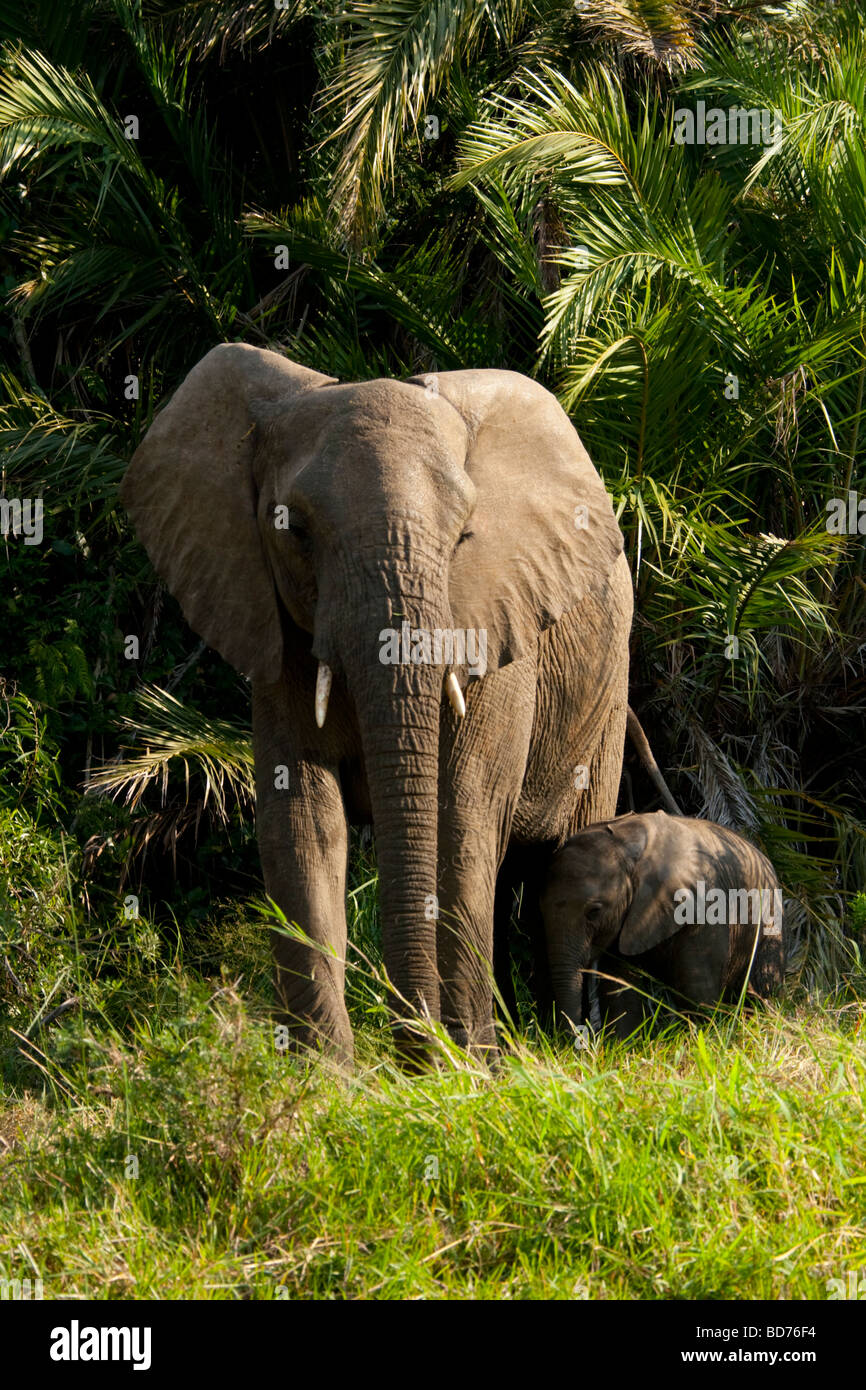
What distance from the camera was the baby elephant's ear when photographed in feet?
22.2

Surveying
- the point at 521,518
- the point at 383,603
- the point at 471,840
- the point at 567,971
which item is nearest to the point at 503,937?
the point at 567,971

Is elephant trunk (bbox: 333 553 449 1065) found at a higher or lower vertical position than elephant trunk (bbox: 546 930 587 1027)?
higher

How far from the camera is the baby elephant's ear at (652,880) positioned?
676cm

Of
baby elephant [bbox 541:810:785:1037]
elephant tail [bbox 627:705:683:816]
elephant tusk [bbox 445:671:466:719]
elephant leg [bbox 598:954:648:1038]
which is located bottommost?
elephant leg [bbox 598:954:648:1038]

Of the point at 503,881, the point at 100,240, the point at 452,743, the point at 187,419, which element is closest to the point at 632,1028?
the point at 503,881

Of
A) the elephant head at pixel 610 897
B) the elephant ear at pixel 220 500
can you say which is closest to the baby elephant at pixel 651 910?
the elephant head at pixel 610 897

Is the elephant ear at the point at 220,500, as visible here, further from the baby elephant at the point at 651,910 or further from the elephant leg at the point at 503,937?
the elephant leg at the point at 503,937

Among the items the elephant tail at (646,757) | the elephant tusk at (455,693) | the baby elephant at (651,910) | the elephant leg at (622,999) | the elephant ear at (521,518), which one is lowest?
the elephant leg at (622,999)

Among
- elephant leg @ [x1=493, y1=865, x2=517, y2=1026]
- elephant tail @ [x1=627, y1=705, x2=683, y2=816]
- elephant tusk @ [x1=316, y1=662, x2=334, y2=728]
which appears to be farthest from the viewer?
elephant tail @ [x1=627, y1=705, x2=683, y2=816]

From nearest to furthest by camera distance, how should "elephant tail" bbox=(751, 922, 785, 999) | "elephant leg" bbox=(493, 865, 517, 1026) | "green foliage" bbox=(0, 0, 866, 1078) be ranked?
"elephant tail" bbox=(751, 922, 785, 999) < "elephant leg" bbox=(493, 865, 517, 1026) < "green foliage" bbox=(0, 0, 866, 1078)

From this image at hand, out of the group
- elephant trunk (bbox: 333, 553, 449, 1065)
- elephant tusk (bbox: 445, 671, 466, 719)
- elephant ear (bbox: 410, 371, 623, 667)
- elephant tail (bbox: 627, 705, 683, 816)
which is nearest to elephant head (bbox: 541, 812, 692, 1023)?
elephant ear (bbox: 410, 371, 623, 667)

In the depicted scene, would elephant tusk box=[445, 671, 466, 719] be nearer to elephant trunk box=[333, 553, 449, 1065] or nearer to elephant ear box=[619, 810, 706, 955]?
elephant trunk box=[333, 553, 449, 1065]

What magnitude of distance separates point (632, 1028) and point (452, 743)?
64.5 inches

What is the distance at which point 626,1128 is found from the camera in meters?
4.45
